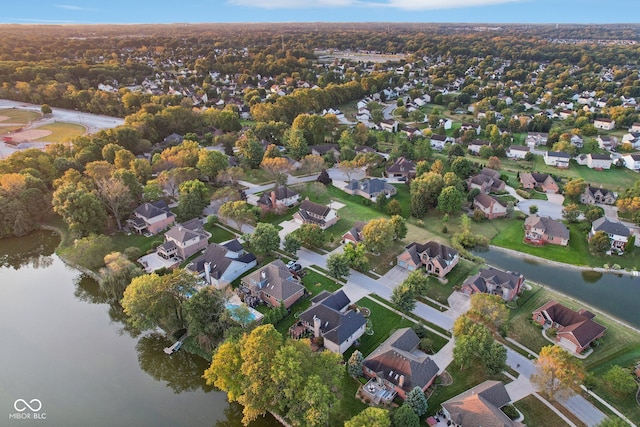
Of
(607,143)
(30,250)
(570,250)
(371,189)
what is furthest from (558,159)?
(30,250)

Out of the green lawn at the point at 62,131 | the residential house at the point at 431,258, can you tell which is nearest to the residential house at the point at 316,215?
the residential house at the point at 431,258

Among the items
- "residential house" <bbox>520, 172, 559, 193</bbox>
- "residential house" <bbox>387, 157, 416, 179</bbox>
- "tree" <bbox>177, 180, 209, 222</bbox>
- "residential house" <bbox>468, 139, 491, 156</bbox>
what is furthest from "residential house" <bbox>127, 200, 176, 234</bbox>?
"residential house" <bbox>468, 139, 491, 156</bbox>

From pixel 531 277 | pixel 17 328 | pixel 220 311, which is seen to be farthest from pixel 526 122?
pixel 17 328

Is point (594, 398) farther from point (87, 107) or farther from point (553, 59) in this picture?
point (553, 59)

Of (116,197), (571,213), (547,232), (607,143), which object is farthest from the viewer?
(607,143)

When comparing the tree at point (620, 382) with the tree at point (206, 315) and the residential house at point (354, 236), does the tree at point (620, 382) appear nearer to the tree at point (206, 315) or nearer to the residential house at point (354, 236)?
the residential house at point (354, 236)

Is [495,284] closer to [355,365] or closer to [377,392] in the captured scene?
[377,392]

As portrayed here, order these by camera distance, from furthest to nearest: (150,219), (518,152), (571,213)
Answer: (518,152)
(571,213)
(150,219)

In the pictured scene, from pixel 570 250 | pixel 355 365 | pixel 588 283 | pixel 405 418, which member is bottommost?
pixel 588 283
